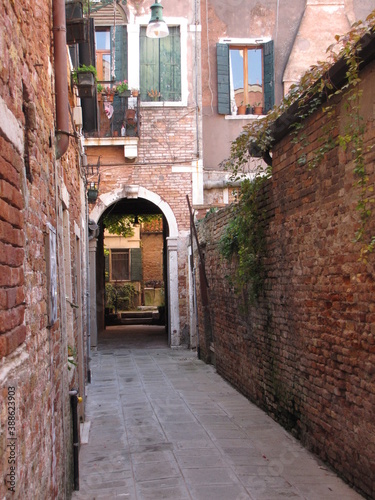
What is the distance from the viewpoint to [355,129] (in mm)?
4840

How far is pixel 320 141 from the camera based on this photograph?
5594 mm

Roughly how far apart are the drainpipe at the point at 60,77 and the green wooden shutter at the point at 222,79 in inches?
439

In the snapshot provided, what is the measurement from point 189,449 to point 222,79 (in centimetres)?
1102

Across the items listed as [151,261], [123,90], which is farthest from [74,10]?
[151,261]

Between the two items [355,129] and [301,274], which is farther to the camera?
[301,274]

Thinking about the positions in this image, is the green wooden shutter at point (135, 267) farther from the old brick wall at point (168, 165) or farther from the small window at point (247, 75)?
the small window at point (247, 75)

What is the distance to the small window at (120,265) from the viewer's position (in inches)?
1356

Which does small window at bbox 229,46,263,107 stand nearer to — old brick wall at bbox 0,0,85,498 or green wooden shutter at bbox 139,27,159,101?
green wooden shutter at bbox 139,27,159,101

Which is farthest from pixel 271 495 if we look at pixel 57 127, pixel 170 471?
pixel 57 127

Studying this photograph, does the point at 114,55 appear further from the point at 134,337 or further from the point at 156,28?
the point at 134,337

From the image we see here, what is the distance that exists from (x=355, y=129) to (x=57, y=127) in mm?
2220

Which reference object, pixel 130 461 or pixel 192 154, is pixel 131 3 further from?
pixel 130 461

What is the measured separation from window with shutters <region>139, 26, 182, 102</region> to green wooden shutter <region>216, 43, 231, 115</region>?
948 mm

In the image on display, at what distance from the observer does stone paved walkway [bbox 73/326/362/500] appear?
518 cm
